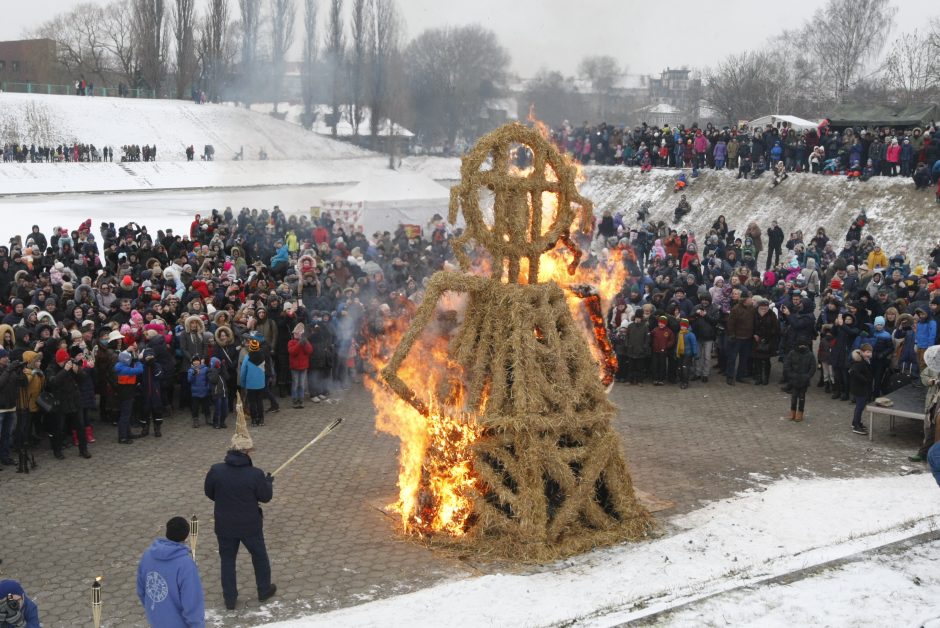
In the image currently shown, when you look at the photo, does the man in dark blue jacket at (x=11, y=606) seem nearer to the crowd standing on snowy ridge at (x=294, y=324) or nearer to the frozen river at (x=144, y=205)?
the crowd standing on snowy ridge at (x=294, y=324)

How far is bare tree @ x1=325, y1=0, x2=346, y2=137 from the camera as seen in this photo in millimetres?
28403

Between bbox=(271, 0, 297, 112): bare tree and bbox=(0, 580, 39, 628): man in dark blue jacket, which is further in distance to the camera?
bbox=(271, 0, 297, 112): bare tree

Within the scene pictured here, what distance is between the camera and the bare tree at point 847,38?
168 feet

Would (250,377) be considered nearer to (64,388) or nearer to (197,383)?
(197,383)

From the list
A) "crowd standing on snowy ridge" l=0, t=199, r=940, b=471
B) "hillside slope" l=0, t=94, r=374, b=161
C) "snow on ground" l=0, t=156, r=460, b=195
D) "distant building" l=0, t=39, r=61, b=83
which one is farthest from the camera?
"distant building" l=0, t=39, r=61, b=83

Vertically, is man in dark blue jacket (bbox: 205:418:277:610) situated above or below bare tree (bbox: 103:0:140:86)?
below

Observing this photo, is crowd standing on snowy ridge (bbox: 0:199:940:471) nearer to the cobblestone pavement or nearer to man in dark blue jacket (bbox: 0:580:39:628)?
the cobblestone pavement

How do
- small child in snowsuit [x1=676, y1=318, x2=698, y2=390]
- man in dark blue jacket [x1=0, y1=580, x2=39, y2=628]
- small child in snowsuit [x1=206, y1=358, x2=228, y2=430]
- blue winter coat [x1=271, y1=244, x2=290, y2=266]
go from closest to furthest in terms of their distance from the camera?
man in dark blue jacket [x1=0, y1=580, x2=39, y2=628]
small child in snowsuit [x1=206, y1=358, x2=228, y2=430]
small child in snowsuit [x1=676, y1=318, x2=698, y2=390]
blue winter coat [x1=271, y1=244, x2=290, y2=266]

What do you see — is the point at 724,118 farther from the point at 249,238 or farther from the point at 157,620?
the point at 157,620

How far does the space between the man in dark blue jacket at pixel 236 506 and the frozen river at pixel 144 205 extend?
2314cm

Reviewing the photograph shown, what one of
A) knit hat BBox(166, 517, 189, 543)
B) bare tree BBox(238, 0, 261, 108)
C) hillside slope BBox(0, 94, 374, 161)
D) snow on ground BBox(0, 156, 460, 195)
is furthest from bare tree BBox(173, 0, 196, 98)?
knit hat BBox(166, 517, 189, 543)

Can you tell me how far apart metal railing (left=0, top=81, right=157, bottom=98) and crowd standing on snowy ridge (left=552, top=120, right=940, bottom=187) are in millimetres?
44016

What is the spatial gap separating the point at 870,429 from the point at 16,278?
43.8 feet

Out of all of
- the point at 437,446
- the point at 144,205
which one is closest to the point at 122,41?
the point at 144,205
